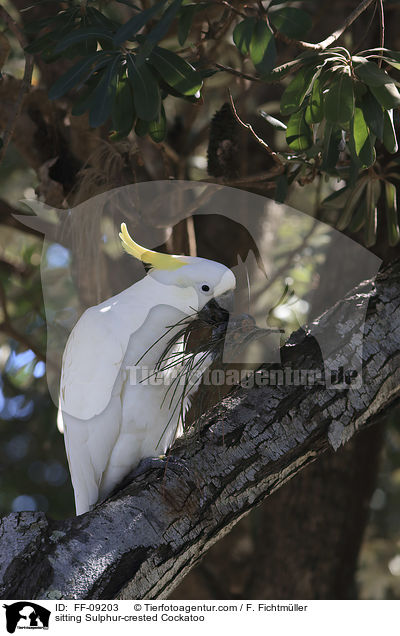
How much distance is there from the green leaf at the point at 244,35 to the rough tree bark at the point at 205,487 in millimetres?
716

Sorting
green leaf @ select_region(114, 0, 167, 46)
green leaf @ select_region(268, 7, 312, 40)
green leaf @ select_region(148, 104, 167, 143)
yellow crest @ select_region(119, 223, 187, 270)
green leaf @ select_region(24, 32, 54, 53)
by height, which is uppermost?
green leaf @ select_region(268, 7, 312, 40)

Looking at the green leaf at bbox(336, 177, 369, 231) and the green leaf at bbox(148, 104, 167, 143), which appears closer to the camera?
the green leaf at bbox(148, 104, 167, 143)

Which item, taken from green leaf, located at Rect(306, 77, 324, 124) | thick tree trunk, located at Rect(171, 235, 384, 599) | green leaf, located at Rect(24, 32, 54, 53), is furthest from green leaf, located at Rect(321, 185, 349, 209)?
thick tree trunk, located at Rect(171, 235, 384, 599)

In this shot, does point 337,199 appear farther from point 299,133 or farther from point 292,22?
point 292,22

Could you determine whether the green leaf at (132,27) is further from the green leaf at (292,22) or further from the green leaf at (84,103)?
the green leaf at (292,22)

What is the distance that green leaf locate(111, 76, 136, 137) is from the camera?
1.40 meters

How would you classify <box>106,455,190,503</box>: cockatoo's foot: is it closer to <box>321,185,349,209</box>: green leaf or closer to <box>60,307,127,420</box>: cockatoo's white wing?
<box>60,307,127,420</box>: cockatoo's white wing

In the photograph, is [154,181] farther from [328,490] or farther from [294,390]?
[328,490]

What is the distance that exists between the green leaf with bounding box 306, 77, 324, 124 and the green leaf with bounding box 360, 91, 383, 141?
9 cm

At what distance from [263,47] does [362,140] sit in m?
0.28

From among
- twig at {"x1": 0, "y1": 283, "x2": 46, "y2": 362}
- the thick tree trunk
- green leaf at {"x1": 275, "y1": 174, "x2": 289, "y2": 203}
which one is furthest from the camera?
the thick tree trunk

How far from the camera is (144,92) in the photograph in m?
1.35
